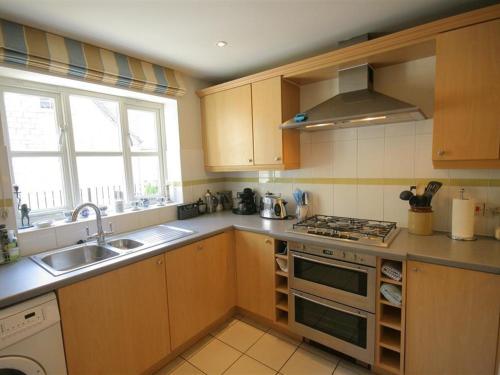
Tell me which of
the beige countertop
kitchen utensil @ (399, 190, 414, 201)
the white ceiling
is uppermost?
the white ceiling

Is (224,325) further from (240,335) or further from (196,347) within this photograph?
(196,347)

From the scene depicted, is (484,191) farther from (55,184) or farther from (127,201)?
(55,184)

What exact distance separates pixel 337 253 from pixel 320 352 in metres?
0.79

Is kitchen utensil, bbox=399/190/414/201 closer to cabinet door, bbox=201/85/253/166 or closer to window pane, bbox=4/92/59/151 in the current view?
cabinet door, bbox=201/85/253/166

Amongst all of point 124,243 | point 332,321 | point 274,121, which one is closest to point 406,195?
point 332,321

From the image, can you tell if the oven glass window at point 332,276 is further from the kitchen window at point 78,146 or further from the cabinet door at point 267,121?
the kitchen window at point 78,146

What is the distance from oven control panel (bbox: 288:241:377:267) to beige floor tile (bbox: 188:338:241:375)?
0.89 m

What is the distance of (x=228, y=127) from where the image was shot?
8.11 ft

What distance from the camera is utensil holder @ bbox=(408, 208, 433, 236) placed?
168 centimetres

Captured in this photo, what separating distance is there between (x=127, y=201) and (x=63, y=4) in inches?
57.7

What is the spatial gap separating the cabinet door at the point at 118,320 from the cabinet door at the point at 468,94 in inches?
75.1

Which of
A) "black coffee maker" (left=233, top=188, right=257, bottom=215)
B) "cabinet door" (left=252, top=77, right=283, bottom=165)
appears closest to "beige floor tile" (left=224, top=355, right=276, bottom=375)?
"black coffee maker" (left=233, top=188, right=257, bottom=215)

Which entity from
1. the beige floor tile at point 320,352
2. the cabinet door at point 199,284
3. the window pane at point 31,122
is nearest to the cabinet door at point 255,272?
the cabinet door at point 199,284

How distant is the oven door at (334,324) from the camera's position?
1596 millimetres
